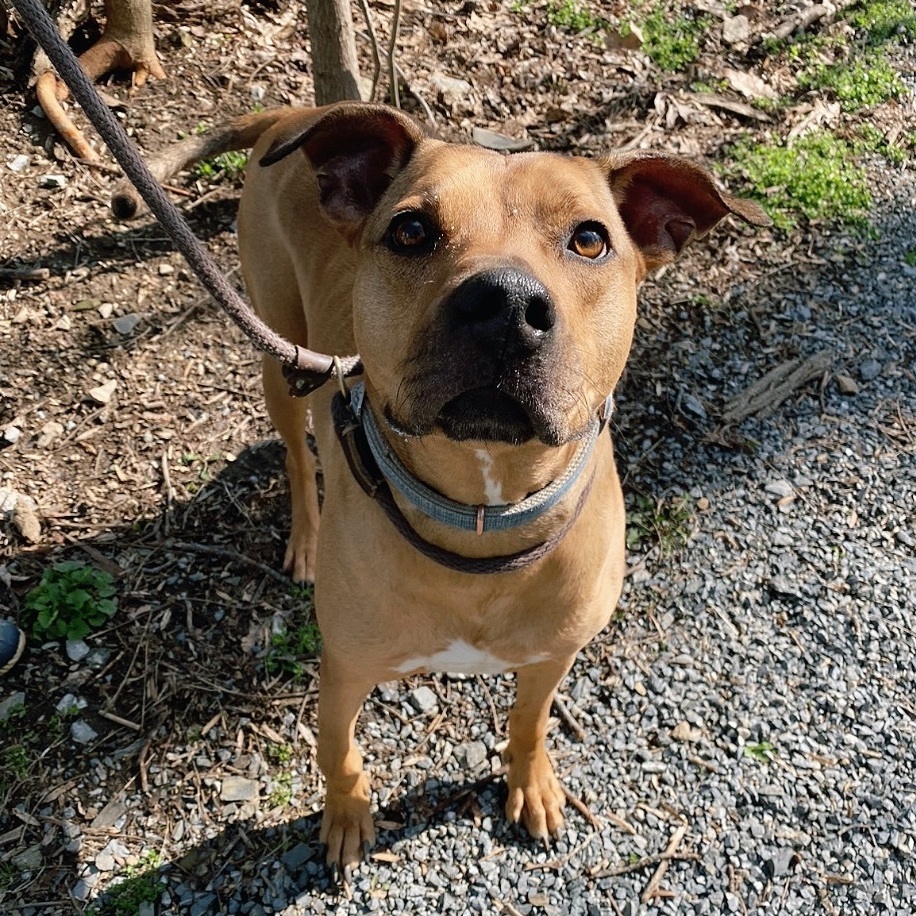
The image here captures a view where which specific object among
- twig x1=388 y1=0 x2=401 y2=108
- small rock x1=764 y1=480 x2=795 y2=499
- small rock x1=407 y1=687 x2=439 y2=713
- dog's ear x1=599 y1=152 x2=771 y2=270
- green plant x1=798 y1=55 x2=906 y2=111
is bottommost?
small rock x1=407 y1=687 x2=439 y2=713

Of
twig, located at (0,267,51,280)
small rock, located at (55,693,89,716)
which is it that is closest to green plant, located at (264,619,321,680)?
small rock, located at (55,693,89,716)

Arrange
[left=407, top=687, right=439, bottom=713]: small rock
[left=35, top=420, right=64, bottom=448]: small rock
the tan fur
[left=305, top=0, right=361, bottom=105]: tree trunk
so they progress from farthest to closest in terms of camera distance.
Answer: [left=305, top=0, right=361, bottom=105]: tree trunk, [left=35, top=420, right=64, bottom=448]: small rock, [left=407, top=687, right=439, bottom=713]: small rock, the tan fur

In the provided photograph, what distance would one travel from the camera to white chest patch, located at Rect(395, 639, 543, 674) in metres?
2.96

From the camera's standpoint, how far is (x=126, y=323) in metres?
5.21

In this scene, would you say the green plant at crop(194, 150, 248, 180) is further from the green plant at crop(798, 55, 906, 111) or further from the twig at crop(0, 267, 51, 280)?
the green plant at crop(798, 55, 906, 111)

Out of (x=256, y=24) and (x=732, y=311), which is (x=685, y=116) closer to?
(x=732, y=311)

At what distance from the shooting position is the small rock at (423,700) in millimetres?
4040

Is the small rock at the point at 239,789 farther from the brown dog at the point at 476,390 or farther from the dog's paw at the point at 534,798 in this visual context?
the dog's paw at the point at 534,798

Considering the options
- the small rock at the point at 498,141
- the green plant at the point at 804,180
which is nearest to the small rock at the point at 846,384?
the green plant at the point at 804,180

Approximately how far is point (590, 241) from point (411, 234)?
54 cm

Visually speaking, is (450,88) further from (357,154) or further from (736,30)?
(357,154)

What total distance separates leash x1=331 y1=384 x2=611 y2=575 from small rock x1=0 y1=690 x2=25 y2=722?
7.20 ft

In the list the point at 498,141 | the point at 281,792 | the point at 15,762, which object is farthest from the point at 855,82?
the point at 15,762

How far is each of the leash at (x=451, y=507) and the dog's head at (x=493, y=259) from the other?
0.24m
